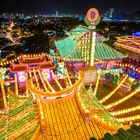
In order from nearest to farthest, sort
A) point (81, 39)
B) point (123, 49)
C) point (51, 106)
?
point (51, 106), point (81, 39), point (123, 49)

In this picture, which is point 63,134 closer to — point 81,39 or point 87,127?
point 87,127

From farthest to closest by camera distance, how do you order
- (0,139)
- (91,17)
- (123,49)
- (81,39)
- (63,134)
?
(123,49) → (81,39) → (91,17) → (0,139) → (63,134)

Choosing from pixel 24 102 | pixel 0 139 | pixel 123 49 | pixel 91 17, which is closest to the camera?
pixel 0 139

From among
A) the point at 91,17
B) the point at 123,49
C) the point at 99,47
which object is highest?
the point at 91,17

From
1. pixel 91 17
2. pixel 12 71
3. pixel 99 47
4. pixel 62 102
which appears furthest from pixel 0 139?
pixel 99 47

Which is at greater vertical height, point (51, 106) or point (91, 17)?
point (91, 17)

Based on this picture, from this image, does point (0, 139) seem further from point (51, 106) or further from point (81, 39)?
point (81, 39)

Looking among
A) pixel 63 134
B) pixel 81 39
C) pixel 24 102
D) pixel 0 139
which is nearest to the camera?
pixel 63 134

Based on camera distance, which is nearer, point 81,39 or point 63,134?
point 63,134

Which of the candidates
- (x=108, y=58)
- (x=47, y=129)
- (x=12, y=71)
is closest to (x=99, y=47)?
(x=108, y=58)

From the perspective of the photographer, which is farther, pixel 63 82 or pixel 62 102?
pixel 63 82
